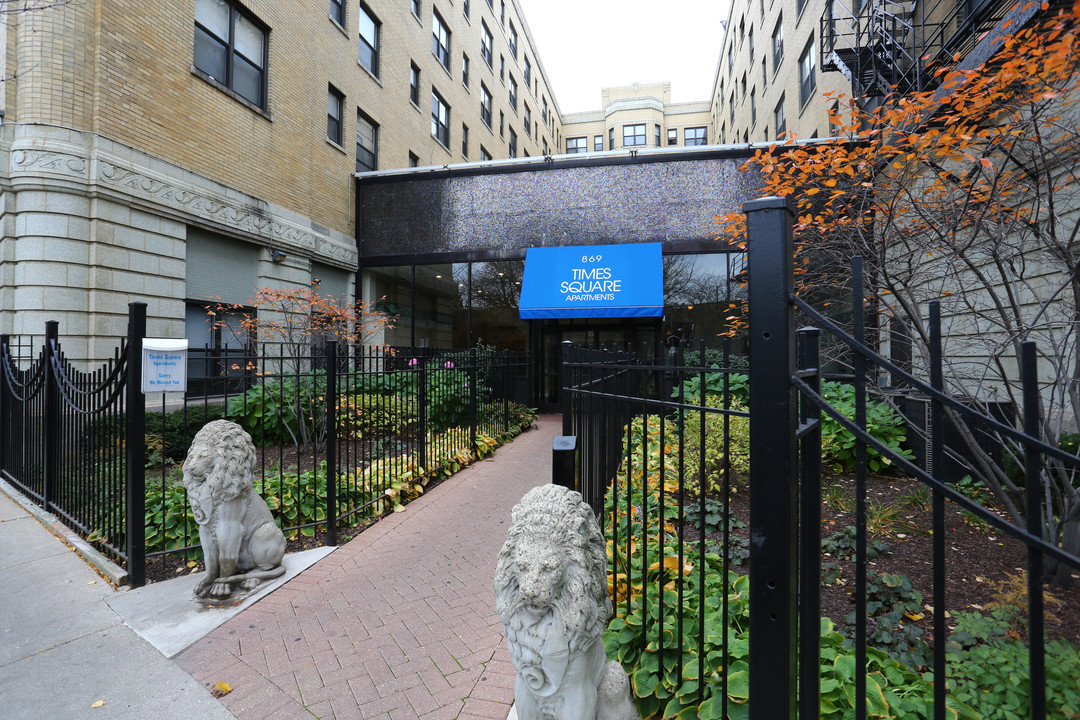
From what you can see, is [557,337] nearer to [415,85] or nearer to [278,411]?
[278,411]

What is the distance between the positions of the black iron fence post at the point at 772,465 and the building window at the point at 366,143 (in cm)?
1589

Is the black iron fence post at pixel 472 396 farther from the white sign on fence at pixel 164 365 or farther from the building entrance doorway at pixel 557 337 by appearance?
the building entrance doorway at pixel 557 337

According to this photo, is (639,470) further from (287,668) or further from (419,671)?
(287,668)

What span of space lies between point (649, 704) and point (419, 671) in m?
1.30

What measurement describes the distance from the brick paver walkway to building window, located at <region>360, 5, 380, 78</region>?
51.1 feet

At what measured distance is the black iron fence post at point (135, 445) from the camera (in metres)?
3.81

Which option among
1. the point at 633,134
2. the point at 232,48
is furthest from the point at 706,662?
the point at 633,134

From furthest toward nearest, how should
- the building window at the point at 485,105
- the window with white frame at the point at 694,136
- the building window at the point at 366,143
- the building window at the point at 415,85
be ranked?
the window with white frame at the point at 694,136
the building window at the point at 485,105
the building window at the point at 415,85
the building window at the point at 366,143

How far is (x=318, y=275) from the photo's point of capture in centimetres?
1349

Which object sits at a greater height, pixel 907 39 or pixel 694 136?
pixel 694 136

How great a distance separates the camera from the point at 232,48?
10.9m

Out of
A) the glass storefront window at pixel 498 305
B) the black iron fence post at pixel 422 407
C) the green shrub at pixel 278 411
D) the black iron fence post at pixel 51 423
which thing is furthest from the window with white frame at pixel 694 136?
the black iron fence post at pixel 51 423

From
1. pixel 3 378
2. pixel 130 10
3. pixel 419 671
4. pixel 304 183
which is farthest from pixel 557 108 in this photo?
pixel 419 671

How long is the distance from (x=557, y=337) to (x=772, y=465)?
43.4 ft
